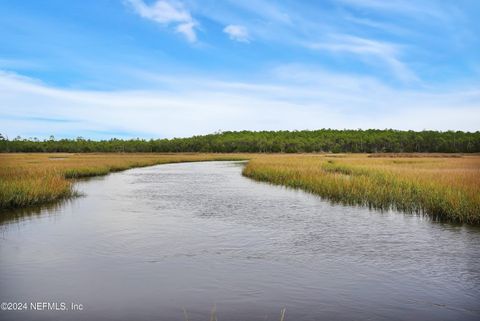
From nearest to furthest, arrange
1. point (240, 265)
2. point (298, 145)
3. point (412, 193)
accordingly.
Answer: point (240, 265), point (412, 193), point (298, 145)

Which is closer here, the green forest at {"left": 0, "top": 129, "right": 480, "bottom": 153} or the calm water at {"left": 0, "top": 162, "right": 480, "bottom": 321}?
the calm water at {"left": 0, "top": 162, "right": 480, "bottom": 321}

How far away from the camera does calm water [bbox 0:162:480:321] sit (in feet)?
28.1

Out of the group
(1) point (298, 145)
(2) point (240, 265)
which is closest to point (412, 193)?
(2) point (240, 265)

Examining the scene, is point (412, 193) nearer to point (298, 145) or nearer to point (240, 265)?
point (240, 265)

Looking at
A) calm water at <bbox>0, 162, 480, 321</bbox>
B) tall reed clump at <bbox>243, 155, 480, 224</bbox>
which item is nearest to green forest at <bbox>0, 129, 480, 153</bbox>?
tall reed clump at <bbox>243, 155, 480, 224</bbox>

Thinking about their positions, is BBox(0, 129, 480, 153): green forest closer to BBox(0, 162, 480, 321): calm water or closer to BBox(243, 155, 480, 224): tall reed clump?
BBox(243, 155, 480, 224): tall reed clump

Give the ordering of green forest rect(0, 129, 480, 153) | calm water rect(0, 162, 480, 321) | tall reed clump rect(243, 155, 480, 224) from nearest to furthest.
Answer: calm water rect(0, 162, 480, 321) → tall reed clump rect(243, 155, 480, 224) → green forest rect(0, 129, 480, 153)

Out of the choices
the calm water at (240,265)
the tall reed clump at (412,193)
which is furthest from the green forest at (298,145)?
the calm water at (240,265)

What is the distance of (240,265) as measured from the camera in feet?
37.4

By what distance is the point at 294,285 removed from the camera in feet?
32.2

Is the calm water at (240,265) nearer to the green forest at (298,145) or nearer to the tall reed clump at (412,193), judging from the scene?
the tall reed clump at (412,193)

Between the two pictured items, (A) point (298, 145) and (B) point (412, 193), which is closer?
(B) point (412, 193)

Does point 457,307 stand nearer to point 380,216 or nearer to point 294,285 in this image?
point 294,285

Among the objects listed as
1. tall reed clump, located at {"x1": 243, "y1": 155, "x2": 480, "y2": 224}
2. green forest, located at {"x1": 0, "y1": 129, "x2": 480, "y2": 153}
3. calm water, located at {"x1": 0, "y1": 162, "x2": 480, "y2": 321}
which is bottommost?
calm water, located at {"x1": 0, "y1": 162, "x2": 480, "y2": 321}
